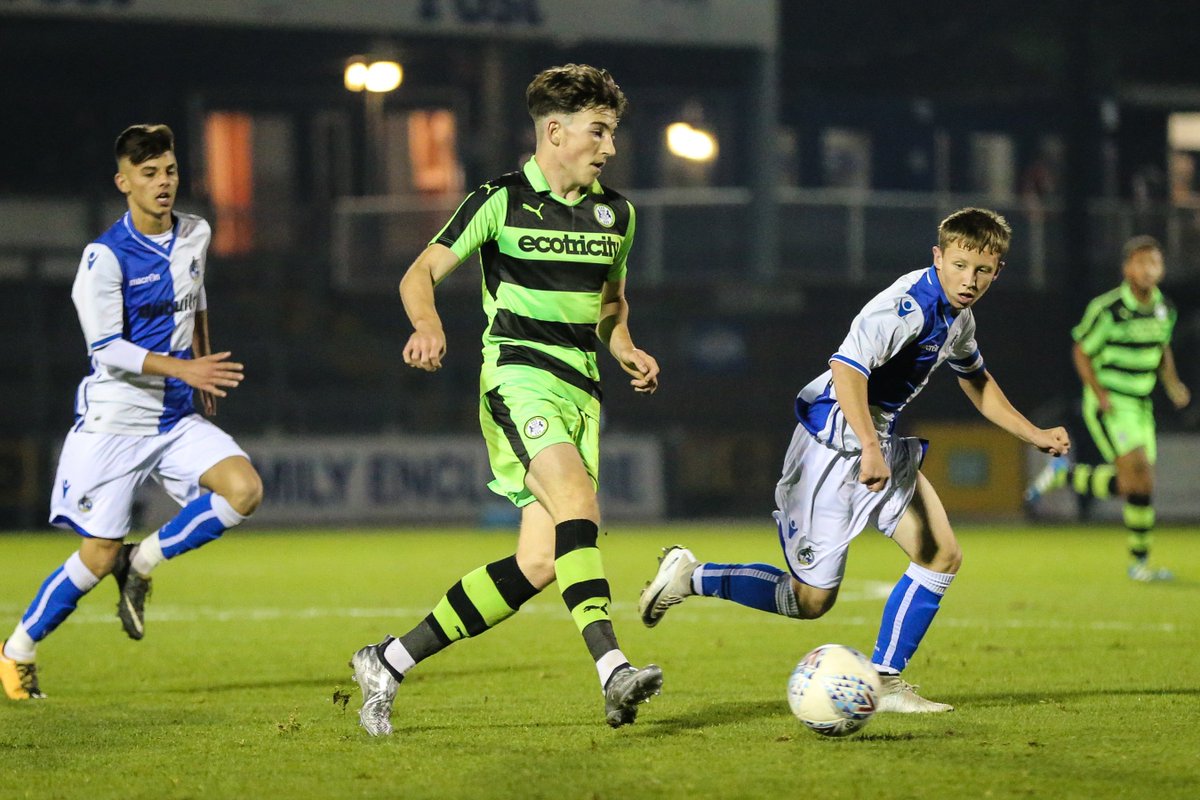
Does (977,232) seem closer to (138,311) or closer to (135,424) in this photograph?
(138,311)

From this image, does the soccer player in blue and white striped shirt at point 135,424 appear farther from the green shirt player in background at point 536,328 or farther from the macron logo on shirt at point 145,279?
the green shirt player in background at point 536,328

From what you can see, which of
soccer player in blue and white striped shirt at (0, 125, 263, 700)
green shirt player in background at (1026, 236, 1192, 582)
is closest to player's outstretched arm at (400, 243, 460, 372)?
soccer player in blue and white striped shirt at (0, 125, 263, 700)

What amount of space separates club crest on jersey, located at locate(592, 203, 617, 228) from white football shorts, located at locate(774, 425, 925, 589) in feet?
3.30

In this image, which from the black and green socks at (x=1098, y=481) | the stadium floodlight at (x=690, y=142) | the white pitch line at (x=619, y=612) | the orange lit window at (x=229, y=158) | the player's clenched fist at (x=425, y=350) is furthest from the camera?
the orange lit window at (x=229, y=158)

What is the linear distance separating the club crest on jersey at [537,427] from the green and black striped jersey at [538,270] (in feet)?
0.68

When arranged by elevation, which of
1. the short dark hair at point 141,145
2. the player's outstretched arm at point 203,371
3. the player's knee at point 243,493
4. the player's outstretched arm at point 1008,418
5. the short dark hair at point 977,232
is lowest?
the player's knee at point 243,493

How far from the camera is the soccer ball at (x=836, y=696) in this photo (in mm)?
5500

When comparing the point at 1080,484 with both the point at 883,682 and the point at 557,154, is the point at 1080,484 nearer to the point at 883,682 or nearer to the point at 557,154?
the point at 883,682

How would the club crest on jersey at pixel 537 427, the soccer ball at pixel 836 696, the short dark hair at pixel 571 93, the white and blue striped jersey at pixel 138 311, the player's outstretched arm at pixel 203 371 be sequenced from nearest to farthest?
the soccer ball at pixel 836 696 < the club crest on jersey at pixel 537 427 < the short dark hair at pixel 571 93 < the player's outstretched arm at pixel 203 371 < the white and blue striped jersey at pixel 138 311

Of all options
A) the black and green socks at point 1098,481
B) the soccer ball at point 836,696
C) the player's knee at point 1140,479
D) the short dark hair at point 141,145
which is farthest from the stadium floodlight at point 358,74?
the soccer ball at point 836,696

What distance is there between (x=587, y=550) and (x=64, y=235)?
2285 cm

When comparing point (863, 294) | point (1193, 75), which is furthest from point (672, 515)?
point (1193, 75)

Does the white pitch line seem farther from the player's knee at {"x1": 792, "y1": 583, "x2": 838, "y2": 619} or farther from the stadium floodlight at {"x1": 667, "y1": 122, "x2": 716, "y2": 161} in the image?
the stadium floodlight at {"x1": 667, "y1": 122, "x2": 716, "y2": 161}

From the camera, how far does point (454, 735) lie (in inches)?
227
